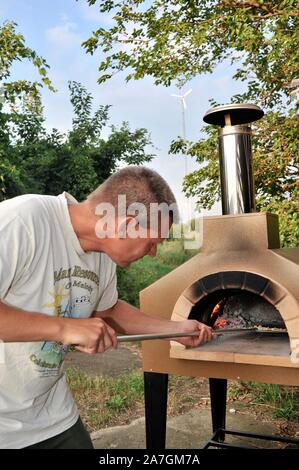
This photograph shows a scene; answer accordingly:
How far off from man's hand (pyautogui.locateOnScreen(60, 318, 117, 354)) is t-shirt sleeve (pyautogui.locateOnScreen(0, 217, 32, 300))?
0.18 m

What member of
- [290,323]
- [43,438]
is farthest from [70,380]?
[43,438]

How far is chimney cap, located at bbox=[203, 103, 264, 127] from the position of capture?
2.87 meters

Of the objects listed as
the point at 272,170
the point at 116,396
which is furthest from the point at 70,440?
the point at 272,170

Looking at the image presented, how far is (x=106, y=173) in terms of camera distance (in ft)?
27.7

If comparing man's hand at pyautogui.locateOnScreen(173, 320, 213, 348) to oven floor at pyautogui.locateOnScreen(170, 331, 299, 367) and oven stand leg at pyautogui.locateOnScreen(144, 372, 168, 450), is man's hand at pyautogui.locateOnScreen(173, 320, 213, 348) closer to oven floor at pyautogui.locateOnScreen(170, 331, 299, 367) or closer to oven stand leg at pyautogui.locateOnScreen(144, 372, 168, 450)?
oven floor at pyautogui.locateOnScreen(170, 331, 299, 367)

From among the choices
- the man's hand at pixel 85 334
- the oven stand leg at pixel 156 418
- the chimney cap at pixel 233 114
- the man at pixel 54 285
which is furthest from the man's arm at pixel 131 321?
the chimney cap at pixel 233 114

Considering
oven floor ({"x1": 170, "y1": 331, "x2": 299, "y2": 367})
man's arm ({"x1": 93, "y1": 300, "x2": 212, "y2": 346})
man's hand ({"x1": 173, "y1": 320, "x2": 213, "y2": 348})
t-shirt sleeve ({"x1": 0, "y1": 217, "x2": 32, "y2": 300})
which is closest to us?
t-shirt sleeve ({"x1": 0, "y1": 217, "x2": 32, "y2": 300})

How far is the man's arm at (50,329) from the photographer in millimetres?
1263

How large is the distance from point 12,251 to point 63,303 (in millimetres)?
277

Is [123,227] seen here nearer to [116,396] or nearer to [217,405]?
[217,405]

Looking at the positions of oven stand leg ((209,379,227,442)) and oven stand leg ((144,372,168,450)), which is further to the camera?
oven stand leg ((209,379,227,442))

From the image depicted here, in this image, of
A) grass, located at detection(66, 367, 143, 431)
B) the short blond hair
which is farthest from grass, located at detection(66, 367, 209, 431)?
the short blond hair

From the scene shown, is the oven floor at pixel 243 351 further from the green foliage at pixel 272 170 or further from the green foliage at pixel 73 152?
the green foliage at pixel 73 152

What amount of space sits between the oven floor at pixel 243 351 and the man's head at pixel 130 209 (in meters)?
1.08
